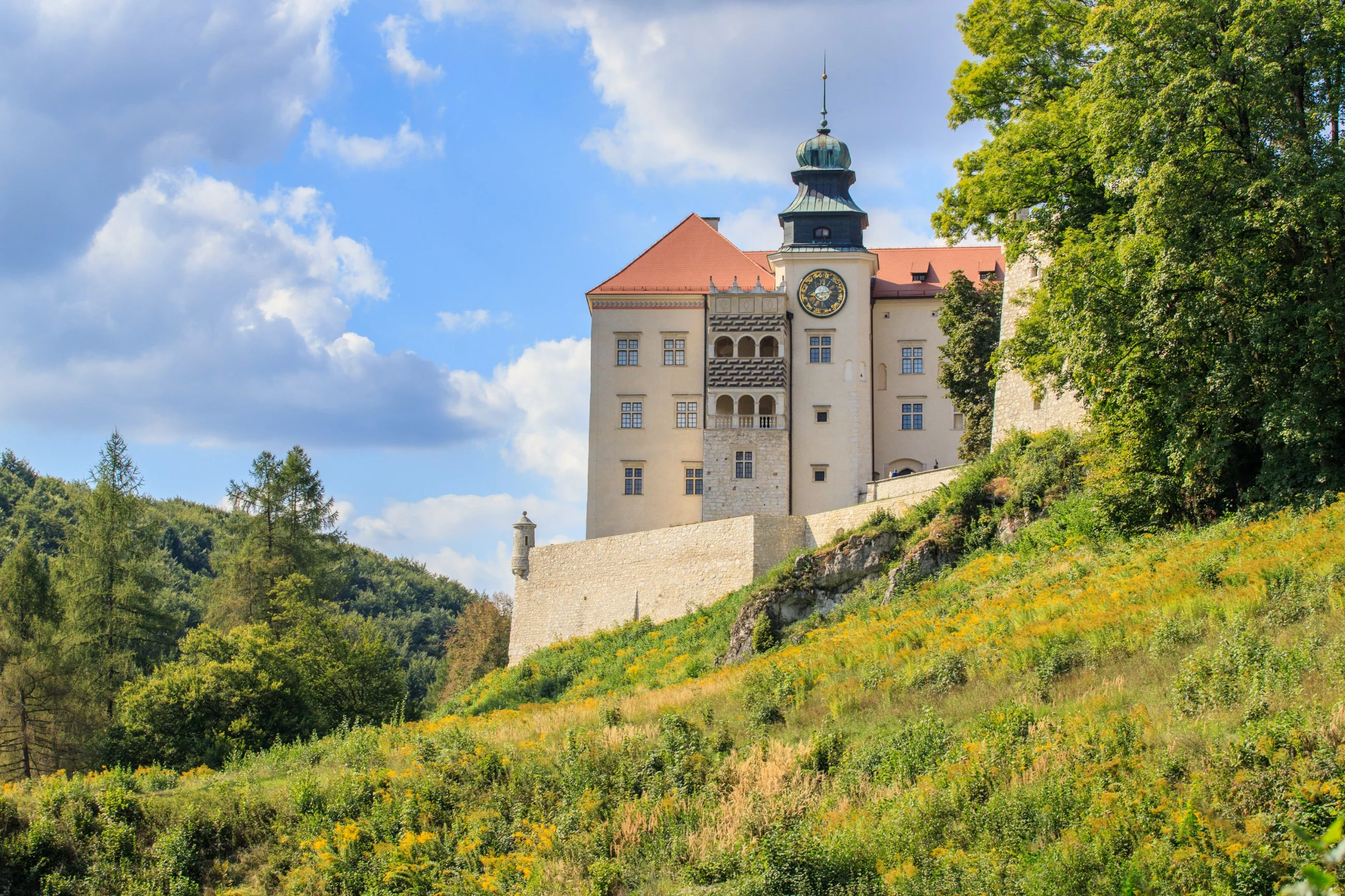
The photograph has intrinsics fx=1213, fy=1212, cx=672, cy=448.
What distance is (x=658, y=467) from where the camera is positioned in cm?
4522

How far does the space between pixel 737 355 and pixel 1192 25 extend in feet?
84.3

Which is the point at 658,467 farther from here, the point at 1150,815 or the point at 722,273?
the point at 1150,815

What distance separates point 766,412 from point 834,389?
2646 mm

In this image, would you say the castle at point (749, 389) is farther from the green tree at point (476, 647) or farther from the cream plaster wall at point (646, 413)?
the green tree at point (476, 647)

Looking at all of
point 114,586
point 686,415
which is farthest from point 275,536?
point 686,415

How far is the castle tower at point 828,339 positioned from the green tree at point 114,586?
2294 cm

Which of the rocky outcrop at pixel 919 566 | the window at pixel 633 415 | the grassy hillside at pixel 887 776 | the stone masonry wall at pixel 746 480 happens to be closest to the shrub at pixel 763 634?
the rocky outcrop at pixel 919 566

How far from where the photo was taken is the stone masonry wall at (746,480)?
142 feet

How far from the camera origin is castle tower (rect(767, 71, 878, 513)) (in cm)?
4388

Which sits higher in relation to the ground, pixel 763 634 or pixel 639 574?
pixel 639 574

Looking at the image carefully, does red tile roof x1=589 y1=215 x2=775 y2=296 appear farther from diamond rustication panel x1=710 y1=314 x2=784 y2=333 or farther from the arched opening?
the arched opening

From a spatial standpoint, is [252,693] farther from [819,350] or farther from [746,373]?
[819,350]

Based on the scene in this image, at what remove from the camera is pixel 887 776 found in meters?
14.8

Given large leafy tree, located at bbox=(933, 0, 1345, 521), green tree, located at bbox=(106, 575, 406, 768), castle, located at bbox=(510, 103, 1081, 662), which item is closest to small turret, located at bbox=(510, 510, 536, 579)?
castle, located at bbox=(510, 103, 1081, 662)
